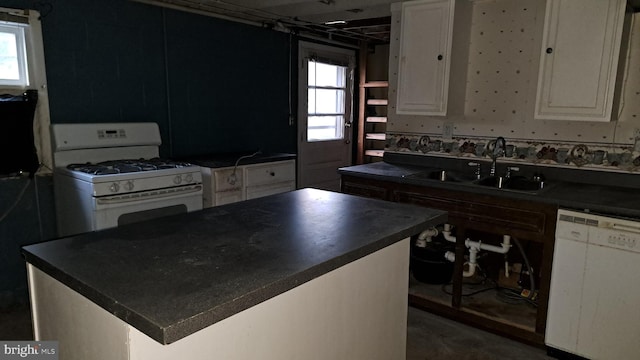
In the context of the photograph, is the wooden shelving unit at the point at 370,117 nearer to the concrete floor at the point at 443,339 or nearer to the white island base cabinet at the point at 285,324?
the concrete floor at the point at 443,339

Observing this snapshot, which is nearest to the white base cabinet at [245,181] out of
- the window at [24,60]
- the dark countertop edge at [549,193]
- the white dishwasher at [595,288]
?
the dark countertop edge at [549,193]

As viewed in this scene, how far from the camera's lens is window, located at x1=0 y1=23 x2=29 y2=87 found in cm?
272

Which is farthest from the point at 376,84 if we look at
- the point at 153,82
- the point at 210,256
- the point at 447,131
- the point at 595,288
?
the point at 210,256

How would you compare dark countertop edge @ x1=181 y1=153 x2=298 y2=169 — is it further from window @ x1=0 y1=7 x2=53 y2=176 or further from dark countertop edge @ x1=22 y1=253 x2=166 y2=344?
dark countertop edge @ x1=22 y1=253 x2=166 y2=344

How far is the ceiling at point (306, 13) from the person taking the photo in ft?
11.4

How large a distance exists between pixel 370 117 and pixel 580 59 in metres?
3.22

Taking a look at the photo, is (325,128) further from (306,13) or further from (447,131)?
(447,131)

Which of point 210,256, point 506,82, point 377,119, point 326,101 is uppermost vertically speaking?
point 506,82

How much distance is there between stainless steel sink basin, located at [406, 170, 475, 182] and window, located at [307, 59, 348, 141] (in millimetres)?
2012

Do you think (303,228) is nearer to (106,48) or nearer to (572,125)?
(572,125)

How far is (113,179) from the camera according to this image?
8.56 feet

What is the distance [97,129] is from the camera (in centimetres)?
309

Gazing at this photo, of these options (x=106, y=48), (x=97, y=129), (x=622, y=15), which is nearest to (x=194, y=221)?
(x=97, y=129)

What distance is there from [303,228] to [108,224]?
167cm
